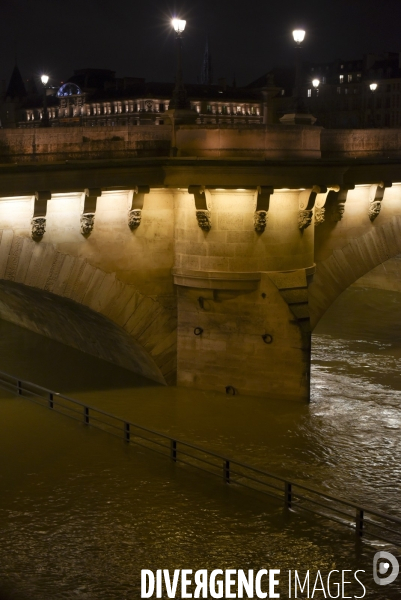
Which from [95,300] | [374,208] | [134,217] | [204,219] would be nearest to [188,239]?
[204,219]

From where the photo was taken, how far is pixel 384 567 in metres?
13.1

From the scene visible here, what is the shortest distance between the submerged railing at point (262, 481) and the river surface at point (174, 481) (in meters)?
0.22

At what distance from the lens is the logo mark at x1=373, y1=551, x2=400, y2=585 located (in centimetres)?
1284

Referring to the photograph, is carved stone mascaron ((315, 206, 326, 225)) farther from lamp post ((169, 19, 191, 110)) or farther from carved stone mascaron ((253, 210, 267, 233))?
lamp post ((169, 19, 191, 110))

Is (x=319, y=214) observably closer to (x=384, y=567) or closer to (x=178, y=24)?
(x=178, y=24)

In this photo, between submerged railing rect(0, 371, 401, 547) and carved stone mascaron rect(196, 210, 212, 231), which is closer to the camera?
submerged railing rect(0, 371, 401, 547)

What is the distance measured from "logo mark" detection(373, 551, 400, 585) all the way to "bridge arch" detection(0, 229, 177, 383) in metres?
8.62

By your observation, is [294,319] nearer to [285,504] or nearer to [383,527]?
[285,504]

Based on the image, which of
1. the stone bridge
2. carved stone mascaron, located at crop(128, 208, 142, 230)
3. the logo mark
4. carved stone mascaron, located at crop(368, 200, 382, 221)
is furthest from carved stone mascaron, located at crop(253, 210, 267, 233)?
the logo mark

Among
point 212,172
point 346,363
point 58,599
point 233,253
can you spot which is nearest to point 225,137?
point 212,172

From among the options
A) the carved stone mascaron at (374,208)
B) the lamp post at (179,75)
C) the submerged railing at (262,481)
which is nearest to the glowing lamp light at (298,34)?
the lamp post at (179,75)

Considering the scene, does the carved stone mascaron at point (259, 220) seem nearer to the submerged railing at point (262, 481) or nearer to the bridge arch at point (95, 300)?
the bridge arch at point (95, 300)

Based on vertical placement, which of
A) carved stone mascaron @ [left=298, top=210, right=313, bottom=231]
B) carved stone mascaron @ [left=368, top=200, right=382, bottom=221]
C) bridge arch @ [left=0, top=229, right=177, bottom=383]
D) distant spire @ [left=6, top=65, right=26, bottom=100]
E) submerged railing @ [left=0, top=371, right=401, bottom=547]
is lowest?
submerged railing @ [left=0, top=371, right=401, bottom=547]

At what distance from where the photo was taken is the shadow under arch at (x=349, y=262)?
74.4 feet
